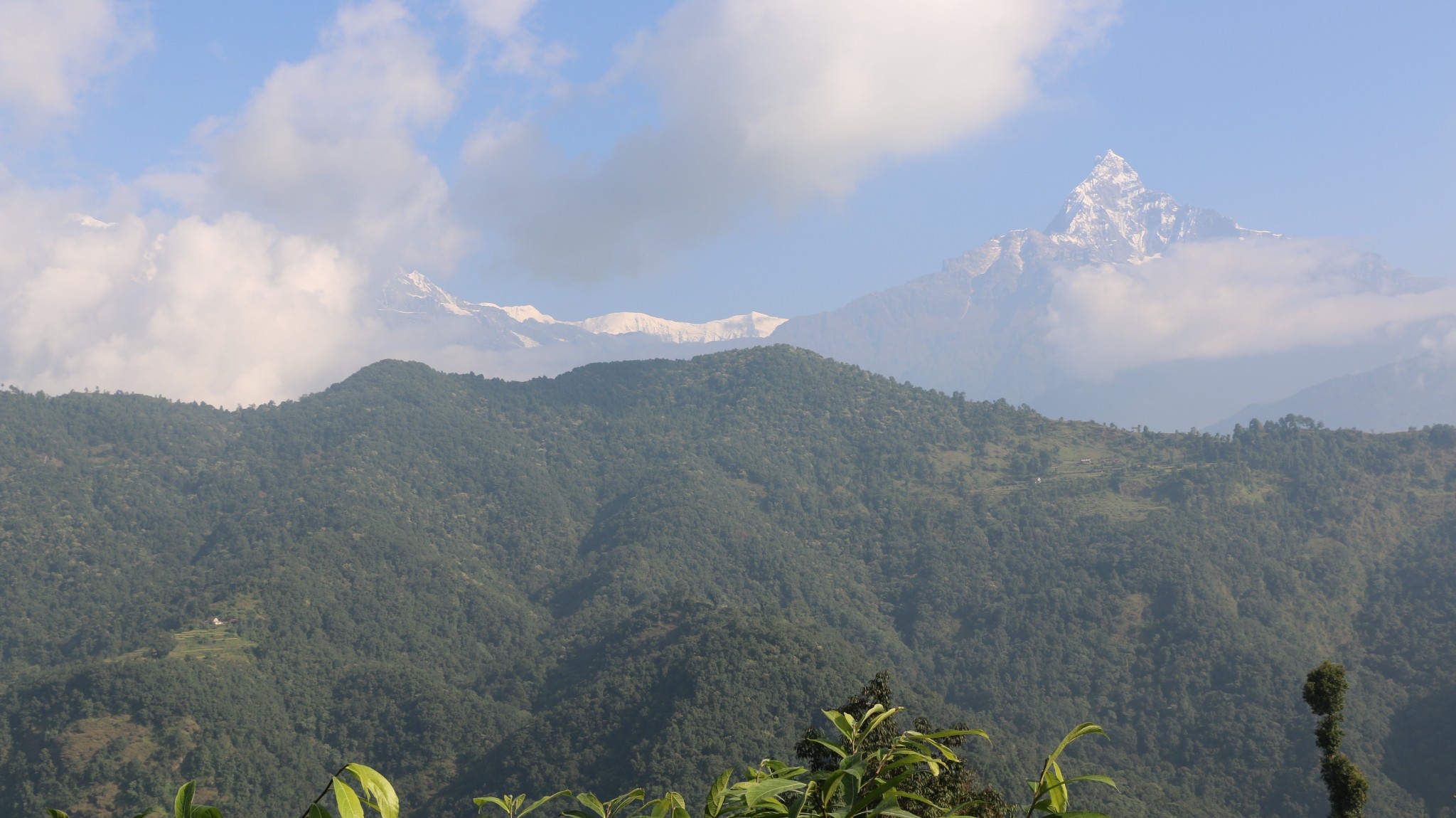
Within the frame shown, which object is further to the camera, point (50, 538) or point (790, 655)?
point (50, 538)

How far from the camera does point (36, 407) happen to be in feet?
517

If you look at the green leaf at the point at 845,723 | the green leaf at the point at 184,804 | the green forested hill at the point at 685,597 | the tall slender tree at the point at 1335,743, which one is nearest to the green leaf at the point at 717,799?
the green leaf at the point at 845,723

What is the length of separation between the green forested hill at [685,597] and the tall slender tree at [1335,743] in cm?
7339

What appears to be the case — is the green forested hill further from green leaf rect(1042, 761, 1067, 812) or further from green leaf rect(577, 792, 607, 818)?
green leaf rect(1042, 761, 1067, 812)

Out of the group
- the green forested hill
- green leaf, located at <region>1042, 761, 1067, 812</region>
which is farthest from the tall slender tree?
the green forested hill

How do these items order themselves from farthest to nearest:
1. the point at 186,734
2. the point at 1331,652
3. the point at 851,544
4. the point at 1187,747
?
the point at 851,544, the point at 1331,652, the point at 1187,747, the point at 186,734

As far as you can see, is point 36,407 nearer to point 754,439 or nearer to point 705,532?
point 705,532

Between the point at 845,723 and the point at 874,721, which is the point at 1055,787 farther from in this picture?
the point at 845,723

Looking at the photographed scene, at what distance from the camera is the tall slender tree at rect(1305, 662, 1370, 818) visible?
12.9 m

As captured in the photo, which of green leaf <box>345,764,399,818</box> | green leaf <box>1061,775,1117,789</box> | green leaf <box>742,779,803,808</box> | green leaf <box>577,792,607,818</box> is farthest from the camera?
green leaf <box>577,792,607,818</box>

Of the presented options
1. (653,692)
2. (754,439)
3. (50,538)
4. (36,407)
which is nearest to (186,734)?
(653,692)

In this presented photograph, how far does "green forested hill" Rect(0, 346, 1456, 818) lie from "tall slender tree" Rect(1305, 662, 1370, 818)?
73.4 metres

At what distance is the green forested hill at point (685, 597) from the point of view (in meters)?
89.9

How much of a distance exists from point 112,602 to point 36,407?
5332cm
